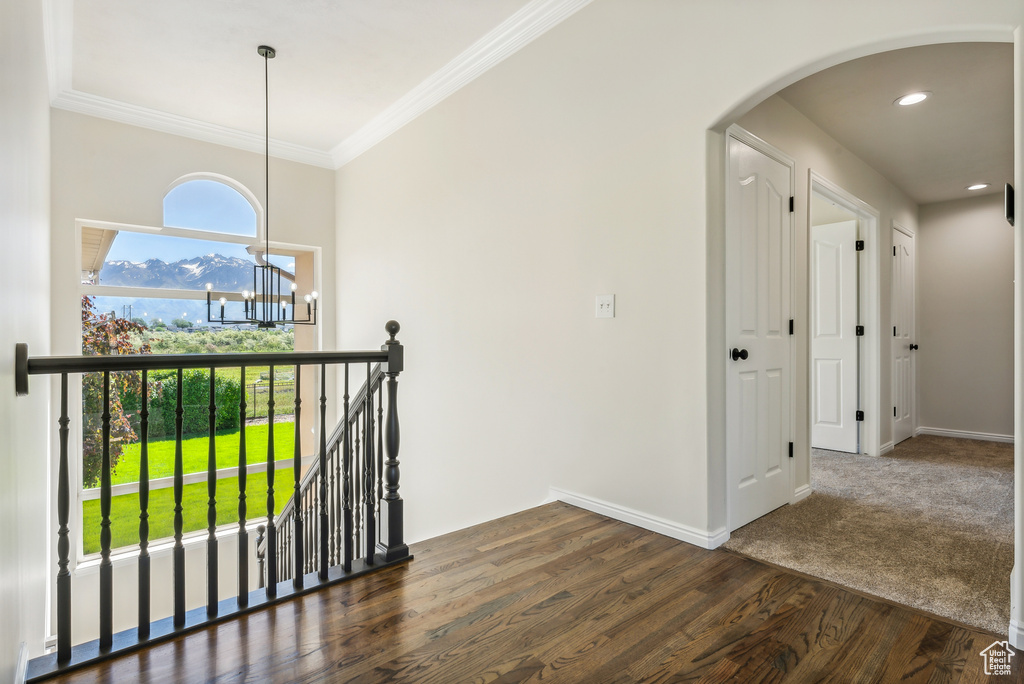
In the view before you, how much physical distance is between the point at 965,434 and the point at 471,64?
5.92 meters

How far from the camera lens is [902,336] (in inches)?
201

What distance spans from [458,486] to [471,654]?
2.21 metres

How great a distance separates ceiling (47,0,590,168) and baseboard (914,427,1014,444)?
5.62m

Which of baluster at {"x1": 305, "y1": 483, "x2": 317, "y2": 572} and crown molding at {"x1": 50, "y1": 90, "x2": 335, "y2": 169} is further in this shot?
crown molding at {"x1": 50, "y1": 90, "x2": 335, "y2": 169}

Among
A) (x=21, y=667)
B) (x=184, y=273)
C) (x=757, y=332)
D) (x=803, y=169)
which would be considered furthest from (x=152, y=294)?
(x=803, y=169)

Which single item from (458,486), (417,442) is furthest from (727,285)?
(417,442)

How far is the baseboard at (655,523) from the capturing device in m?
2.38

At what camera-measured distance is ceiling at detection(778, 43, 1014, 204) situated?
2.87 m

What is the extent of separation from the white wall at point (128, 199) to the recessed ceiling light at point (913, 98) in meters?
4.92

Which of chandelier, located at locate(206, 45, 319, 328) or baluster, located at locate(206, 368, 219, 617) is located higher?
chandelier, located at locate(206, 45, 319, 328)

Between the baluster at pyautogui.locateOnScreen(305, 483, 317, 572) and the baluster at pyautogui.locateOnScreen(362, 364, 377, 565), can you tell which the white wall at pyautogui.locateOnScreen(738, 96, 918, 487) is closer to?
the baluster at pyautogui.locateOnScreen(362, 364, 377, 565)

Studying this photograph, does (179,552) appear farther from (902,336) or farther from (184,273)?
(902,336)

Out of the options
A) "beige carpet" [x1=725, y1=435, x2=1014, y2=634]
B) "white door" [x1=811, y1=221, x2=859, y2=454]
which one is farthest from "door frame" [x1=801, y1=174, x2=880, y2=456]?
"beige carpet" [x1=725, y1=435, x2=1014, y2=634]

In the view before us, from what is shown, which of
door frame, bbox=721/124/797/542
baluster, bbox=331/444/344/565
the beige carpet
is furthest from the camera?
baluster, bbox=331/444/344/565
